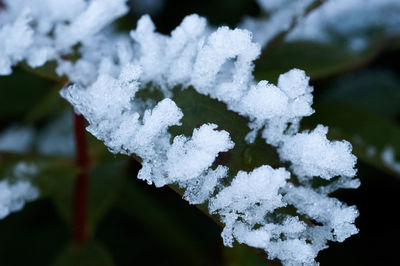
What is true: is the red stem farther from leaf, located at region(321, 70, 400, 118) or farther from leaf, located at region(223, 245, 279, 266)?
leaf, located at region(321, 70, 400, 118)

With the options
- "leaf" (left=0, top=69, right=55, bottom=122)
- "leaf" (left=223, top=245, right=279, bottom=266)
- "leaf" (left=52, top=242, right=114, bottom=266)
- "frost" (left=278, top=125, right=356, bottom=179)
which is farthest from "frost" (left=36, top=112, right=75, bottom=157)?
"frost" (left=278, top=125, right=356, bottom=179)

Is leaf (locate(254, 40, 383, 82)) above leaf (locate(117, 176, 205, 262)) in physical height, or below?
above

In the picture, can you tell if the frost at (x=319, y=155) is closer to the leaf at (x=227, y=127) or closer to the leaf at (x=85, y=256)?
the leaf at (x=227, y=127)

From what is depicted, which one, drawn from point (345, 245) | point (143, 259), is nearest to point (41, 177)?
point (143, 259)

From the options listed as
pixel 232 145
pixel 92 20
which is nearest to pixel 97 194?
pixel 92 20

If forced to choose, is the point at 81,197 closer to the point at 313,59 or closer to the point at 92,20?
the point at 92,20
